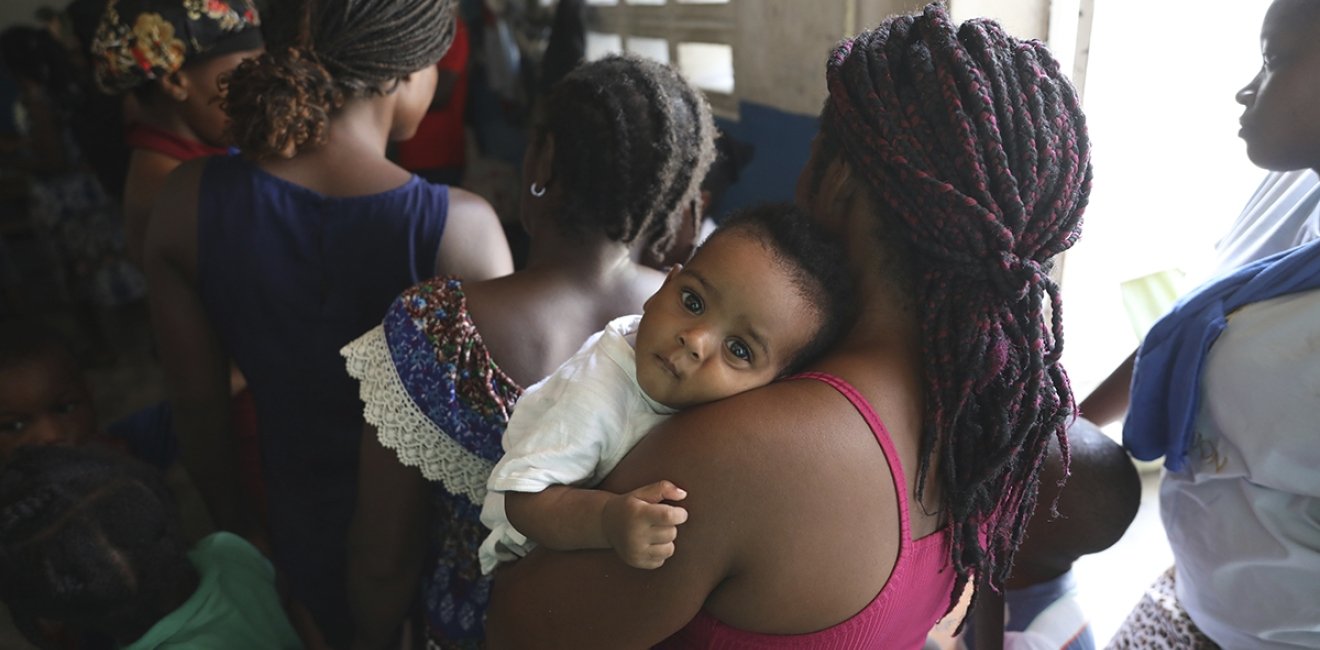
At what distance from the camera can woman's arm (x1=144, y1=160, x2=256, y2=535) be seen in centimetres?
160

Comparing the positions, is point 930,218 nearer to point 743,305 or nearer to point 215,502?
point 743,305

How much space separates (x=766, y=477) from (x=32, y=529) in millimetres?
1362

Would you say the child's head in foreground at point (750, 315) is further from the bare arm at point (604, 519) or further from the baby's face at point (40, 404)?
the baby's face at point (40, 404)

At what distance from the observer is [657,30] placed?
3.46 metres

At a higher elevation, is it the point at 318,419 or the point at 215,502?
the point at 318,419

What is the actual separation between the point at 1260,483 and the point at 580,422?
40.7 inches

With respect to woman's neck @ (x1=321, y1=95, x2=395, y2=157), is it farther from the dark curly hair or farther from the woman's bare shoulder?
the woman's bare shoulder

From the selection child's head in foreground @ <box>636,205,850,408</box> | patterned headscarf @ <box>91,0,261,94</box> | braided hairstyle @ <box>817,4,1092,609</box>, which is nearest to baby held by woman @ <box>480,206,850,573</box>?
child's head in foreground @ <box>636,205,850,408</box>

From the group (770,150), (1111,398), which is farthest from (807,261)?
(770,150)

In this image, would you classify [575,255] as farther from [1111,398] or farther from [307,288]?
[1111,398]

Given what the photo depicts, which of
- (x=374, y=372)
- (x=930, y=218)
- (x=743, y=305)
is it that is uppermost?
(x=930, y=218)

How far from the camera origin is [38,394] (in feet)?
7.13

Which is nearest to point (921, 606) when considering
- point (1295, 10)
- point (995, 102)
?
point (995, 102)

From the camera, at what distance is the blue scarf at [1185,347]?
127 cm
